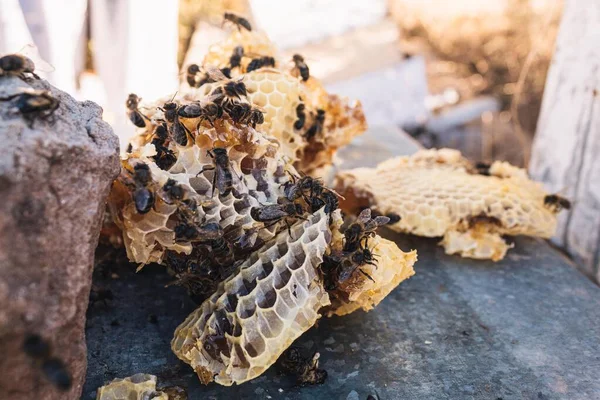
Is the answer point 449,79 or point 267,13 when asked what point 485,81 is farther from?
point 267,13

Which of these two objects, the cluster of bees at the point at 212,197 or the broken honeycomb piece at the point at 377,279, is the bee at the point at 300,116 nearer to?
the cluster of bees at the point at 212,197

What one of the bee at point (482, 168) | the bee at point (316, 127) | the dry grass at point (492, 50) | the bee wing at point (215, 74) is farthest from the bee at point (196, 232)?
the dry grass at point (492, 50)

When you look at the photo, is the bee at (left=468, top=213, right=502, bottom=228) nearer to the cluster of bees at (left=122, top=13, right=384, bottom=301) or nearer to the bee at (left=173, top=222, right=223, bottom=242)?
the cluster of bees at (left=122, top=13, right=384, bottom=301)

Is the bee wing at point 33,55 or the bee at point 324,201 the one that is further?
the bee at point 324,201

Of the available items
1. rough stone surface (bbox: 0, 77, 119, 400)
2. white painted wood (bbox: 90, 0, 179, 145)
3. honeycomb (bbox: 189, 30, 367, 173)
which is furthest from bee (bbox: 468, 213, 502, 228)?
white painted wood (bbox: 90, 0, 179, 145)

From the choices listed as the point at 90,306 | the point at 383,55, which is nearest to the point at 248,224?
the point at 90,306
